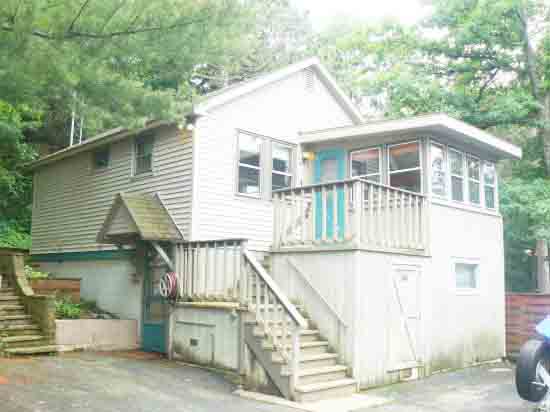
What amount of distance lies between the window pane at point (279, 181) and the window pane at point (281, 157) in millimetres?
150

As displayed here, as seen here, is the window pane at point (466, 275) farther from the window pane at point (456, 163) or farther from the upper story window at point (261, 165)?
the upper story window at point (261, 165)

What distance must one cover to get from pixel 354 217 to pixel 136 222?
4.36 m

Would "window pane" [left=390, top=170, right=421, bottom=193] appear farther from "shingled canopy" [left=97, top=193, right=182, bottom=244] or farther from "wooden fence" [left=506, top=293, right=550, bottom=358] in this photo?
"shingled canopy" [left=97, top=193, right=182, bottom=244]

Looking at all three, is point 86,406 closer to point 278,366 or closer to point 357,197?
point 278,366

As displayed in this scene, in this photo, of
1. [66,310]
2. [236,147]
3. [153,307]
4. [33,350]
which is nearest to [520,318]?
[236,147]

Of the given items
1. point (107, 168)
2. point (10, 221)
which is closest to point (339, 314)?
point (107, 168)

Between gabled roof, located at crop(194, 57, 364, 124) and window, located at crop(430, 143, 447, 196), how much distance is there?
393 centimetres

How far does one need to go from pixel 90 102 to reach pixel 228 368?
17.5 feet

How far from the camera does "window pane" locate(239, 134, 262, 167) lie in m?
13.0

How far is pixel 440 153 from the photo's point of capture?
12.3 m

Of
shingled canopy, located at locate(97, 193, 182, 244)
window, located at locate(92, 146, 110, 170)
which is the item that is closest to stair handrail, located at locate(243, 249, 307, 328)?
shingled canopy, located at locate(97, 193, 182, 244)

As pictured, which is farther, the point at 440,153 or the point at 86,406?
the point at 440,153

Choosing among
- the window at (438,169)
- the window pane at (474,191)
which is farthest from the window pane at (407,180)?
the window pane at (474,191)

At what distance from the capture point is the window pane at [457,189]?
1262cm
